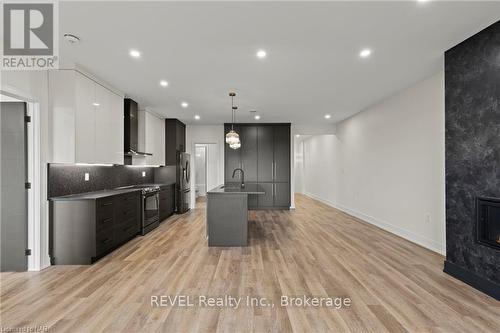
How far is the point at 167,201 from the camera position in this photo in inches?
239

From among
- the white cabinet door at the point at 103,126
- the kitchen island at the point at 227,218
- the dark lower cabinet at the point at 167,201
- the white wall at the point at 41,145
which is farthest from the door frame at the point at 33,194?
the dark lower cabinet at the point at 167,201

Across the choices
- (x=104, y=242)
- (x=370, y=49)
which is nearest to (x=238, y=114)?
(x=370, y=49)

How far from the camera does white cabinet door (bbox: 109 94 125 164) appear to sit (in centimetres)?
423

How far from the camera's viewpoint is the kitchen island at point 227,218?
399 cm

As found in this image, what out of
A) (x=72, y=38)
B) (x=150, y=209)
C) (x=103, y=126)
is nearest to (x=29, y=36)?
(x=72, y=38)

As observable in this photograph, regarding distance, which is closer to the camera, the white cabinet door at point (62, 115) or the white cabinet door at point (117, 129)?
the white cabinet door at point (62, 115)

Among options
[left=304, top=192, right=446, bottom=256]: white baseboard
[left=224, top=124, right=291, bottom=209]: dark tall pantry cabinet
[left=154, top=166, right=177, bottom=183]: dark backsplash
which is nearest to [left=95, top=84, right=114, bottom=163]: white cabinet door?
[left=154, top=166, right=177, bottom=183]: dark backsplash

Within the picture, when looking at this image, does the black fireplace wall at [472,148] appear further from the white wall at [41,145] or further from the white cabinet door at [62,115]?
the white wall at [41,145]

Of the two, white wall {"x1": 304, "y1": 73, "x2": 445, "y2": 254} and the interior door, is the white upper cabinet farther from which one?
white wall {"x1": 304, "y1": 73, "x2": 445, "y2": 254}

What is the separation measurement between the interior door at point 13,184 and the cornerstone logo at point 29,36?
559 mm

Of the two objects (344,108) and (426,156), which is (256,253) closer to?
(426,156)

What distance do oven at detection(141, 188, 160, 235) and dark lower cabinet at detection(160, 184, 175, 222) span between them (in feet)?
1.30

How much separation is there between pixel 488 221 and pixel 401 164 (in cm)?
212

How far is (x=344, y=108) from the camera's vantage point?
5.73 m
